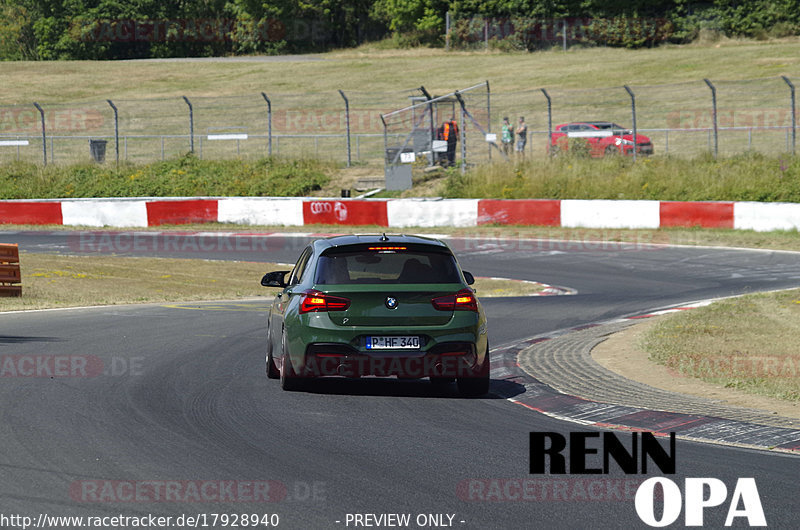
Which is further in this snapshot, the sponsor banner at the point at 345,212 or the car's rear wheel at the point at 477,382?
the sponsor banner at the point at 345,212

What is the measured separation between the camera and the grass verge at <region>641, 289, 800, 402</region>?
10.9 metres

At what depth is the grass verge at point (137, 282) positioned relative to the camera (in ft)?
63.3

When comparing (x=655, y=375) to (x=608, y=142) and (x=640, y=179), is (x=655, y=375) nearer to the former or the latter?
(x=640, y=179)

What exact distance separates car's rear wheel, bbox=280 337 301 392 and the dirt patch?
3465 mm

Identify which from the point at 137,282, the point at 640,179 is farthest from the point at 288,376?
the point at 640,179

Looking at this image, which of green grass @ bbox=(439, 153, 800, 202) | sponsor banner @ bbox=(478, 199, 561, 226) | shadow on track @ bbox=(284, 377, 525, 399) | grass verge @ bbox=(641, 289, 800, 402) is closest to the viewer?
shadow on track @ bbox=(284, 377, 525, 399)

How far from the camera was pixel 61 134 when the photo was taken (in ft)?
182

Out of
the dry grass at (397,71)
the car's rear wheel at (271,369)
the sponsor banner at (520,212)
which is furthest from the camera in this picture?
the dry grass at (397,71)

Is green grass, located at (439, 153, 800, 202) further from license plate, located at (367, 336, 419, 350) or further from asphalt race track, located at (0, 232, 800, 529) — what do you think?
license plate, located at (367, 336, 419, 350)

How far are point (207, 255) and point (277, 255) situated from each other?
5.92ft

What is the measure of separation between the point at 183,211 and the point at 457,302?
86.8ft

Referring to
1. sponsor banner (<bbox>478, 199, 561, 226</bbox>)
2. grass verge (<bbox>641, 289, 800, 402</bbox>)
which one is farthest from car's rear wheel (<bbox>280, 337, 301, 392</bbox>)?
sponsor banner (<bbox>478, 199, 561, 226</bbox>)

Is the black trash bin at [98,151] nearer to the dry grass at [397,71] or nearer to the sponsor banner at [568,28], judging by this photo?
the dry grass at [397,71]

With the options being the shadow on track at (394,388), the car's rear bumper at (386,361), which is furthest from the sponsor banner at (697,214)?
the car's rear bumper at (386,361)
